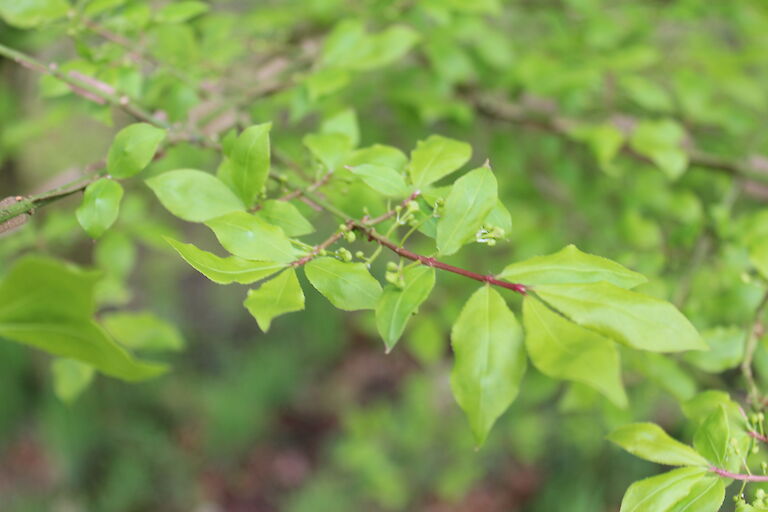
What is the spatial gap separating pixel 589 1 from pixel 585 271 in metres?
1.09

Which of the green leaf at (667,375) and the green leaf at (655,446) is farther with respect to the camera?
the green leaf at (667,375)

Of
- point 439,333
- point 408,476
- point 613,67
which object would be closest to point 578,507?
point 408,476

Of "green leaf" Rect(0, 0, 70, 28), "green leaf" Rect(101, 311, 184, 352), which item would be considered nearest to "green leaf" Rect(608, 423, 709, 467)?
"green leaf" Rect(101, 311, 184, 352)

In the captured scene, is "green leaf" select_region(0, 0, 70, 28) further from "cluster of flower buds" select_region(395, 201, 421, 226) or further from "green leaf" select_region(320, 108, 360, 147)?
"cluster of flower buds" select_region(395, 201, 421, 226)

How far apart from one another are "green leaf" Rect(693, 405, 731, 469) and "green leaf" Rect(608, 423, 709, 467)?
0.05 feet

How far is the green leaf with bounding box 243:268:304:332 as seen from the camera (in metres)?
0.54

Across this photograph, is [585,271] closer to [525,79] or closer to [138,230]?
[525,79]

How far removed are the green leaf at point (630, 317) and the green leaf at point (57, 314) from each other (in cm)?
36

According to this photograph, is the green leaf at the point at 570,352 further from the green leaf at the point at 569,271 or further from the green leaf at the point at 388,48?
the green leaf at the point at 388,48

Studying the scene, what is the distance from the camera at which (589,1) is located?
1.40 m

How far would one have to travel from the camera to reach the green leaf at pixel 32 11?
896 mm

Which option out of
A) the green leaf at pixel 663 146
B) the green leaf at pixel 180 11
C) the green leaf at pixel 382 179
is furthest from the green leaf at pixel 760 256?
the green leaf at pixel 180 11

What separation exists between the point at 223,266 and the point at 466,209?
0.24 meters

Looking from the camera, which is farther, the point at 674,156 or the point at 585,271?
the point at 674,156
